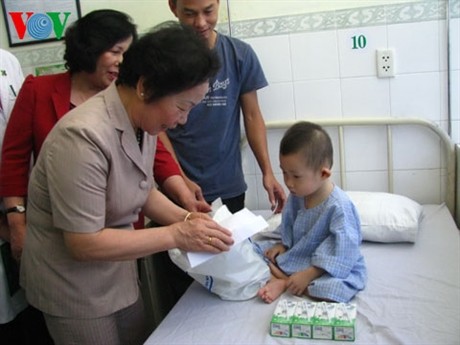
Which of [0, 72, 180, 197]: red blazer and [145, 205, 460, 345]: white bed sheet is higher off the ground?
[0, 72, 180, 197]: red blazer

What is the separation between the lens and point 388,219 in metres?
1.82

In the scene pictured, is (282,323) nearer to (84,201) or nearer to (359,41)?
(84,201)

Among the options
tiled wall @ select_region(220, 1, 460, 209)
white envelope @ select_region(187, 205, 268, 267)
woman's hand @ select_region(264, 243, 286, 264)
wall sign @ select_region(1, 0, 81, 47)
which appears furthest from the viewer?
wall sign @ select_region(1, 0, 81, 47)

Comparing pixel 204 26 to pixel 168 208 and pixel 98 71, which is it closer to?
pixel 98 71

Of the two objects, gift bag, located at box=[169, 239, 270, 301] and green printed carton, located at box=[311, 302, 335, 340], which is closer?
green printed carton, located at box=[311, 302, 335, 340]

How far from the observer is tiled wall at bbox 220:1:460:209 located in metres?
2.06

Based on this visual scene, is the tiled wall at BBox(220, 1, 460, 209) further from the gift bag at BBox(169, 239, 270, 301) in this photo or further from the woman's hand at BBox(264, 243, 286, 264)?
the gift bag at BBox(169, 239, 270, 301)

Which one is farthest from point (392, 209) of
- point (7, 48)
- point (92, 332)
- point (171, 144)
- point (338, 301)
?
point (7, 48)

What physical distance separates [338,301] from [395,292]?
0.67ft

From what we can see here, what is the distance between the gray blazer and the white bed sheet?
→ 0.23 metres

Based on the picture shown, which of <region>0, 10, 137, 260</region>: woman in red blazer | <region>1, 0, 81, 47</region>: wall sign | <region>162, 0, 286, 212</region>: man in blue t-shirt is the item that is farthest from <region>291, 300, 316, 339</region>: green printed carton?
<region>1, 0, 81, 47</region>: wall sign

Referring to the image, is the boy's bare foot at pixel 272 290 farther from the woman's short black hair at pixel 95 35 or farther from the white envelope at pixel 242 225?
the woman's short black hair at pixel 95 35

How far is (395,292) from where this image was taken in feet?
4.76

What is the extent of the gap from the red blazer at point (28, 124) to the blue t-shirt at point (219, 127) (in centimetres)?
54
